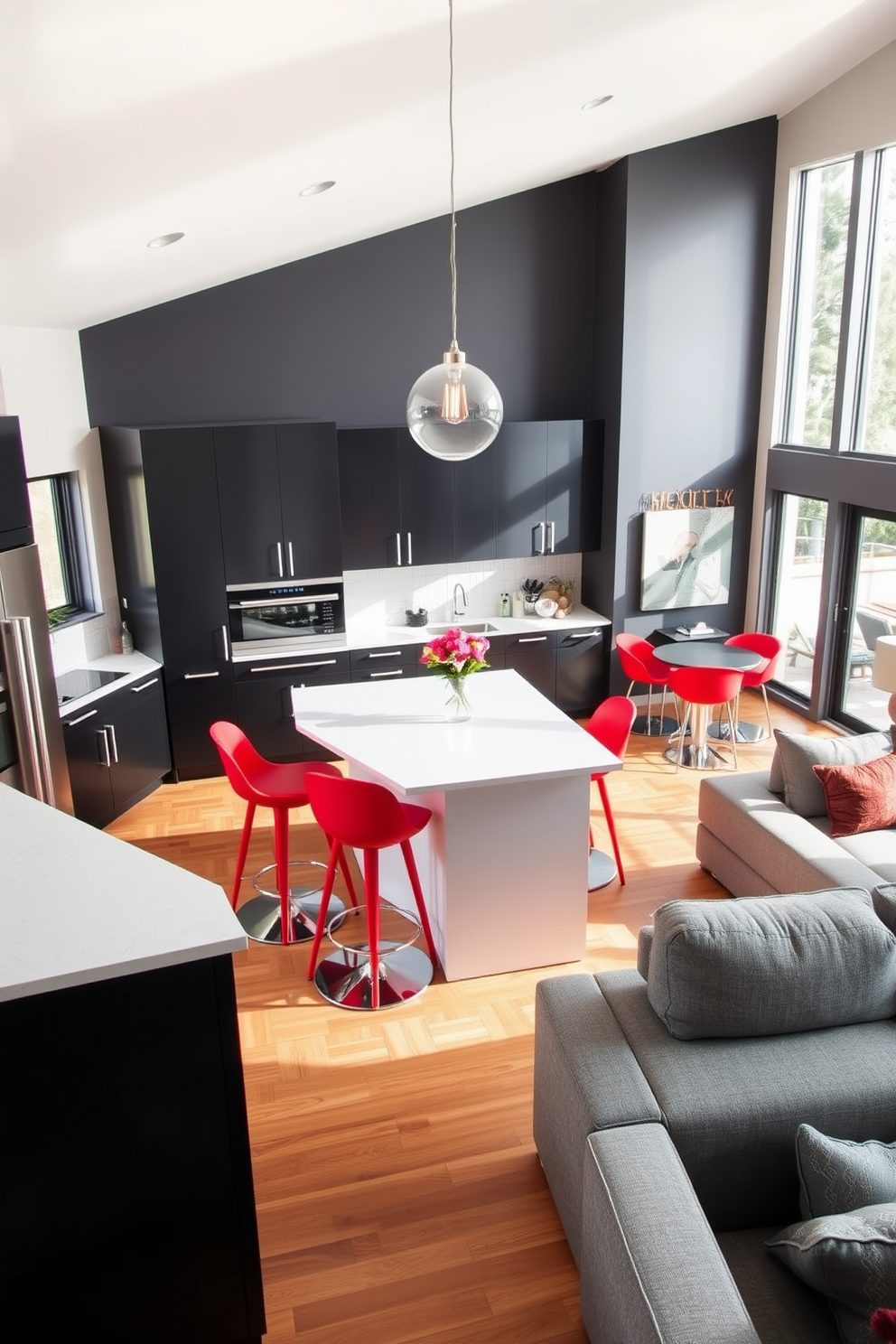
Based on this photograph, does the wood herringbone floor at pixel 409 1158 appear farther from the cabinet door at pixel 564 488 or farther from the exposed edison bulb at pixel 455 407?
the cabinet door at pixel 564 488

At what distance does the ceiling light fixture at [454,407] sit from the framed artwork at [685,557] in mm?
4167

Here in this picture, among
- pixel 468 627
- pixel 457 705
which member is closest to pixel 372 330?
pixel 468 627

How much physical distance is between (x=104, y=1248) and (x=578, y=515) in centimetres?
609

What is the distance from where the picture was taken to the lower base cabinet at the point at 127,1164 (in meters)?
2.22

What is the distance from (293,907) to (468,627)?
3.07 m

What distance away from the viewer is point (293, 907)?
5078 mm

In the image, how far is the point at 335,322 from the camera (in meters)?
7.11

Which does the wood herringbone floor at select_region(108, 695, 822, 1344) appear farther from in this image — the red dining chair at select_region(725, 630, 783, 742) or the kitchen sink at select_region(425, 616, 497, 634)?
the kitchen sink at select_region(425, 616, 497, 634)

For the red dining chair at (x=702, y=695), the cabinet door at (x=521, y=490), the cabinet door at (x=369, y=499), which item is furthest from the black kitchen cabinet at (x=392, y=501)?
the red dining chair at (x=702, y=695)

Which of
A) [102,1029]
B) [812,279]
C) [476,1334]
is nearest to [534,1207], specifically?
[476,1334]

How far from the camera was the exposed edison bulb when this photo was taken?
11.6 feet

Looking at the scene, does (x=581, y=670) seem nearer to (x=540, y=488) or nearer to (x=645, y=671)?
(x=645, y=671)

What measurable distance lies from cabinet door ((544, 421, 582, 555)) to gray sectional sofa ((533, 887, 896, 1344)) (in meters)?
4.82

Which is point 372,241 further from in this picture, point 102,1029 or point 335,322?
point 102,1029
